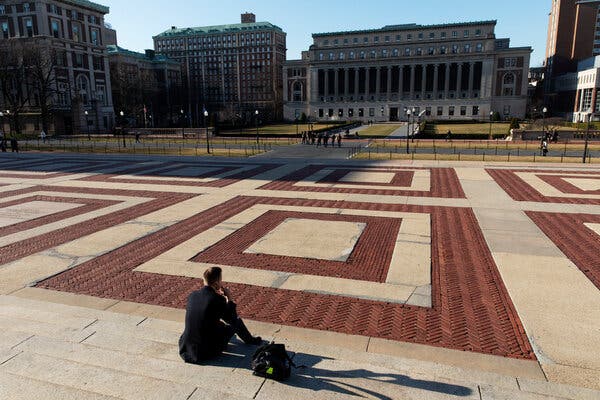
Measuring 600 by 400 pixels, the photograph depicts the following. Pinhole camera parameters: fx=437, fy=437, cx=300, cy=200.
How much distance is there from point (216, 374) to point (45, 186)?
2148 centimetres

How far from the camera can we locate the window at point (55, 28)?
77500 millimetres

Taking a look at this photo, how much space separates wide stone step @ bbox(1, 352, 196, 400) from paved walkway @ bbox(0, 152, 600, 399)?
1.1 inches

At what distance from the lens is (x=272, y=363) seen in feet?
20.7

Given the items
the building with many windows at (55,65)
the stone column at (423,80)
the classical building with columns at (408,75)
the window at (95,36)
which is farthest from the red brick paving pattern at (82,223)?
the stone column at (423,80)

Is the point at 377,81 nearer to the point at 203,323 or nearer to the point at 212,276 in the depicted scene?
the point at 212,276

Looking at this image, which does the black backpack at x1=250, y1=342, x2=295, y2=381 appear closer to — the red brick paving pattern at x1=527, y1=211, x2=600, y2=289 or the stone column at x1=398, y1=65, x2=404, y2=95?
the red brick paving pattern at x1=527, y1=211, x2=600, y2=289

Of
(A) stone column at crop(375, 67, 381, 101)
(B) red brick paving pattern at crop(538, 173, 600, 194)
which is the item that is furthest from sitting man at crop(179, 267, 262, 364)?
(A) stone column at crop(375, 67, 381, 101)

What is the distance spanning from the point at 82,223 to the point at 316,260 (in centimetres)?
930

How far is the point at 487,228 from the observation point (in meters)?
15.2

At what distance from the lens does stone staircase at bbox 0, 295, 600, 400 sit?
6090 millimetres

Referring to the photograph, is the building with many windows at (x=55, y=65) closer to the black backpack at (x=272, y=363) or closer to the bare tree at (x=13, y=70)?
the bare tree at (x=13, y=70)

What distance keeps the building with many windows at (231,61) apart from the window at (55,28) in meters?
77.9

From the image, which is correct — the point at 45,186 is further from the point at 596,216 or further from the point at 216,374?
the point at 596,216

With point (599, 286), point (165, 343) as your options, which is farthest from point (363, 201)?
point (165, 343)
